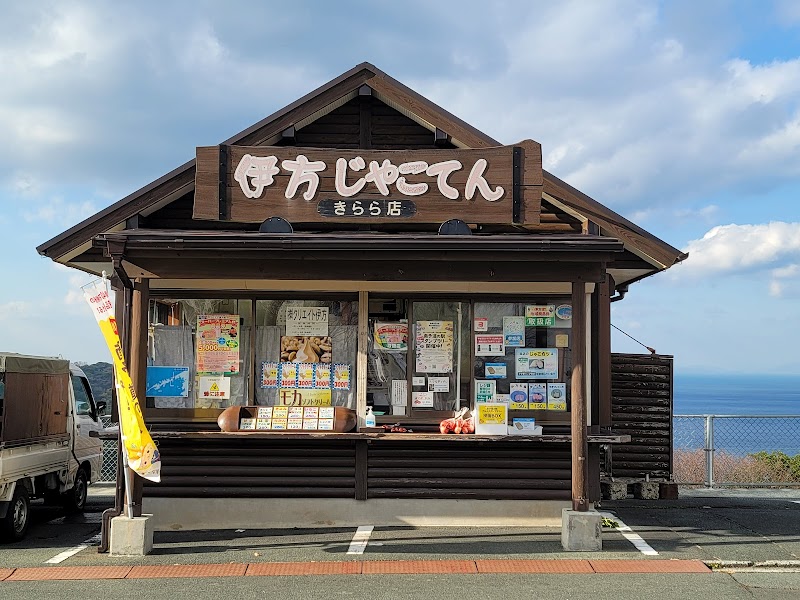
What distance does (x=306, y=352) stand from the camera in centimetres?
1055

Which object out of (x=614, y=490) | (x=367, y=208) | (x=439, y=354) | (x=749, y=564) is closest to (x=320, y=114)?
(x=367, y=208)

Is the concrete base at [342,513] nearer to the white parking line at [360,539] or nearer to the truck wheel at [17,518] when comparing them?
the white parking line at [360,539]

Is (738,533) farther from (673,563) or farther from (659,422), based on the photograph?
(659,422)

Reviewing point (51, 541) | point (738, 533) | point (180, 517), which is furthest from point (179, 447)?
point (738, 533)

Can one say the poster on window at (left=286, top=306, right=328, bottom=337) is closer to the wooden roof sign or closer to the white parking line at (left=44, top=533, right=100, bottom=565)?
the wooden roof sign

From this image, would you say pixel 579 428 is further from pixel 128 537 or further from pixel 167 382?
pixel 167 382

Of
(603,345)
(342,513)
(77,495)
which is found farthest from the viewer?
(77,495)

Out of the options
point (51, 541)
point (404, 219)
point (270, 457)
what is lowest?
point (51, 541)

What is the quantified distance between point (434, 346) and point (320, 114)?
10.7 feet

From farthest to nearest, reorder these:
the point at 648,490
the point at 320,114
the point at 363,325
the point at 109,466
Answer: the point at 109,466 → the point at 648,490 → the point at 320,114 → the point at 363,325

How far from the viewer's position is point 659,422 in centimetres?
1281

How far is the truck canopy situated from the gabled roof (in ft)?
4.53

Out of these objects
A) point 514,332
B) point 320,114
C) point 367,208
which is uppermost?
point 320,114

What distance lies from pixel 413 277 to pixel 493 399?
2.07 metres
